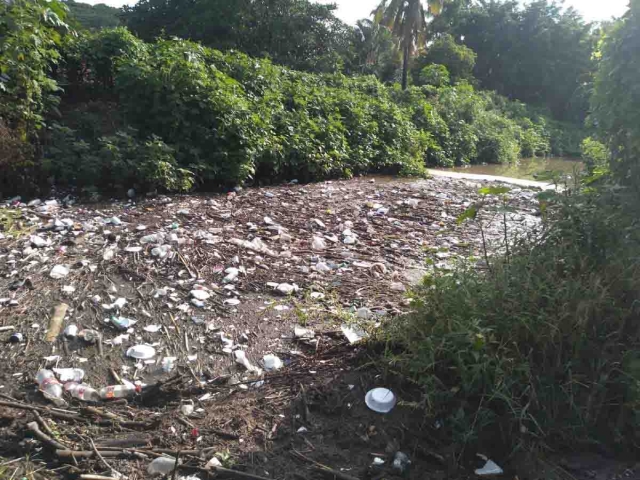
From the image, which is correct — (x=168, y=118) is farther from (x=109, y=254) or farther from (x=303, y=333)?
(x=303, y=333)

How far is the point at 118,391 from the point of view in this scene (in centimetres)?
215

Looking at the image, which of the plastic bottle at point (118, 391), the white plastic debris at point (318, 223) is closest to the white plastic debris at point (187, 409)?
the plastic bottle at point (118, 391)

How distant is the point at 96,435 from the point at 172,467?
362 millimetres

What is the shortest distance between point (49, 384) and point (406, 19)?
18940 mm

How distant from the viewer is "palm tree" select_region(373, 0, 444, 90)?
59.6 ft

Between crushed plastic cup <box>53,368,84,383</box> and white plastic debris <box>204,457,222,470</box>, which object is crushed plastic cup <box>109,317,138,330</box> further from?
white plastic debris <box>204,457,222,470</box>

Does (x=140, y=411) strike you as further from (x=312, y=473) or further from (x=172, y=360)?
(x=312, y=473)

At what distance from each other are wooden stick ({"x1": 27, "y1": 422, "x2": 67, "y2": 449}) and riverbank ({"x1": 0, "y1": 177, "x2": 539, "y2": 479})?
17mm

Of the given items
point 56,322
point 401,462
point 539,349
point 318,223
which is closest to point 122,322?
point 56,322

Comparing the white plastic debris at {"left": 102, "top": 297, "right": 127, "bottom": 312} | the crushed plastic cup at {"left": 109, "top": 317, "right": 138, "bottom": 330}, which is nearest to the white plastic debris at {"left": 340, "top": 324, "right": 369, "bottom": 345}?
the crushed plastic cup at {"left": 109, "top": 317, "right": 138, "bottom": 330}

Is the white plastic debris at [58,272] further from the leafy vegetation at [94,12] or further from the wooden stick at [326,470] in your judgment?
the leafy vegetation at [94,12]

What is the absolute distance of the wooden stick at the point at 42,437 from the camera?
5.90ft

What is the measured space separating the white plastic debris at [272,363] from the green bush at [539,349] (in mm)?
565

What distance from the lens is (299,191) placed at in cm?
575
